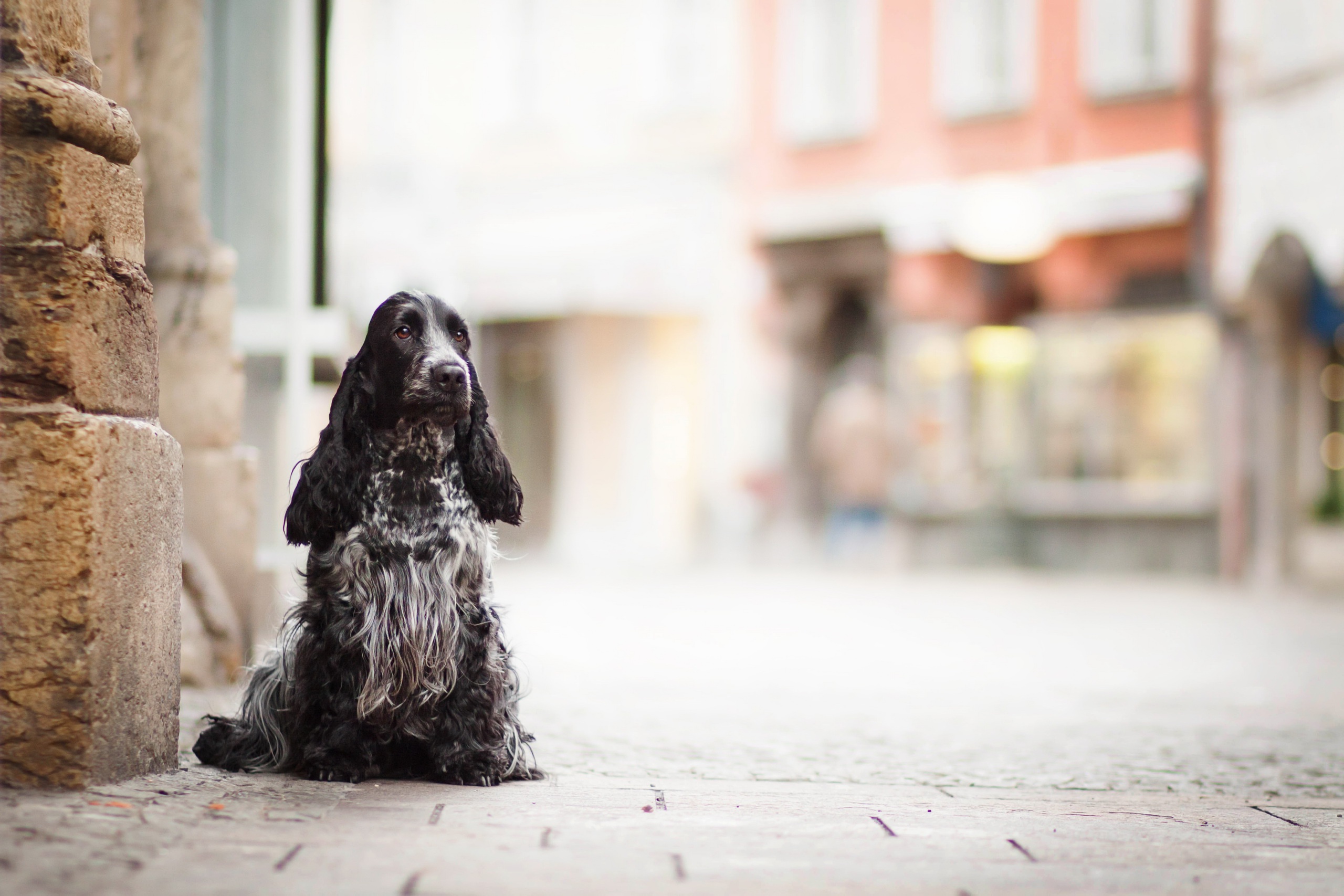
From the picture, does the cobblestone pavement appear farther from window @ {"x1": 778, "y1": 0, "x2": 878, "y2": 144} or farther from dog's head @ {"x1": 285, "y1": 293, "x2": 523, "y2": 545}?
window @ {"x1": 778, "y1": 0, "x2": 878, "y2": 144}

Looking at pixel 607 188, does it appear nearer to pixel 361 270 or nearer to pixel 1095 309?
pixel 361 270

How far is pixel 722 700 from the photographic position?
756cm

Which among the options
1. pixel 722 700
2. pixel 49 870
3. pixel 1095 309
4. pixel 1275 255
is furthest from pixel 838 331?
pixel 49 870

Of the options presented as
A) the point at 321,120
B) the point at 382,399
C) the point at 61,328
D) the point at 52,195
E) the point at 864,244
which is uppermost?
the point at 864,244

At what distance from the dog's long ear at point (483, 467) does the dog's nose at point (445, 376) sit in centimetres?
19

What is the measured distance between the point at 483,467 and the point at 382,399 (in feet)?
1.18

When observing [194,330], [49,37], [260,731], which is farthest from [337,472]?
[194,330]

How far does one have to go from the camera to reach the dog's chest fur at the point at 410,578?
4582 mm

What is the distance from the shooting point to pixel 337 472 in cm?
457

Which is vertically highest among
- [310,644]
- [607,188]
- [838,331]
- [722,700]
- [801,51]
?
[801,51]

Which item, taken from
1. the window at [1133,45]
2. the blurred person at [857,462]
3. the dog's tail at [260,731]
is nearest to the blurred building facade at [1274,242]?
the window at [1133,45]

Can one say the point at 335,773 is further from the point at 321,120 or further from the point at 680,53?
the point at 680,53

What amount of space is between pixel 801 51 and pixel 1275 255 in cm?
749

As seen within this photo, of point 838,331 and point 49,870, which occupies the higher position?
point 838,331
